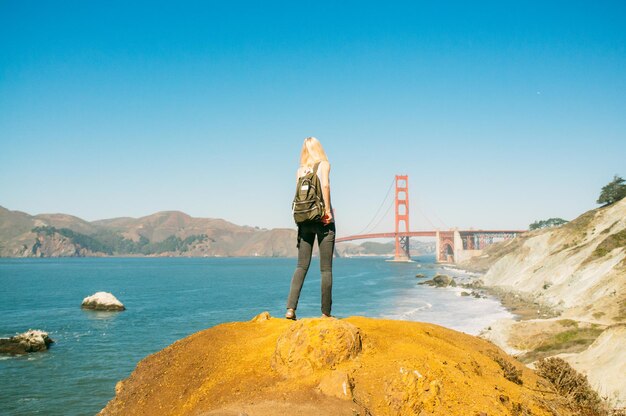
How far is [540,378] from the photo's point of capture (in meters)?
6.04

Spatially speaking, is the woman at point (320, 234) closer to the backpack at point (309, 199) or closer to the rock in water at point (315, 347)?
the backpack at point (309, 199)

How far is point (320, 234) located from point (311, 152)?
1116mm

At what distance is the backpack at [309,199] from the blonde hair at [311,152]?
249mm

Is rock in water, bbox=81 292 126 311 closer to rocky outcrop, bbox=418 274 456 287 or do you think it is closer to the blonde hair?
the blonde hair

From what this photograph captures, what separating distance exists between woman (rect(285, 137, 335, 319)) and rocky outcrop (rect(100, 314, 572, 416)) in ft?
1.89

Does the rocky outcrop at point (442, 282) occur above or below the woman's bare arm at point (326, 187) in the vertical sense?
below

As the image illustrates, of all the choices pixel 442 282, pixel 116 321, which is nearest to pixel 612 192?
pixel 442 282

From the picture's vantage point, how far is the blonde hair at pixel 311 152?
5.85 m

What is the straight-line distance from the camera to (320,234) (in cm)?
566

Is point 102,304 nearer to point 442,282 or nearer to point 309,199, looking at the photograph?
point 309,199

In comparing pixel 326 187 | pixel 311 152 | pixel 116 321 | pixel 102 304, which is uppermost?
pixel 311 152

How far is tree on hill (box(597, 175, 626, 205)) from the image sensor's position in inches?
2392

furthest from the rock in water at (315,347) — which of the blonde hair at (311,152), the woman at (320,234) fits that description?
the blonde hair at (311,152)

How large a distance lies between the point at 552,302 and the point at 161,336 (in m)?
29.4
